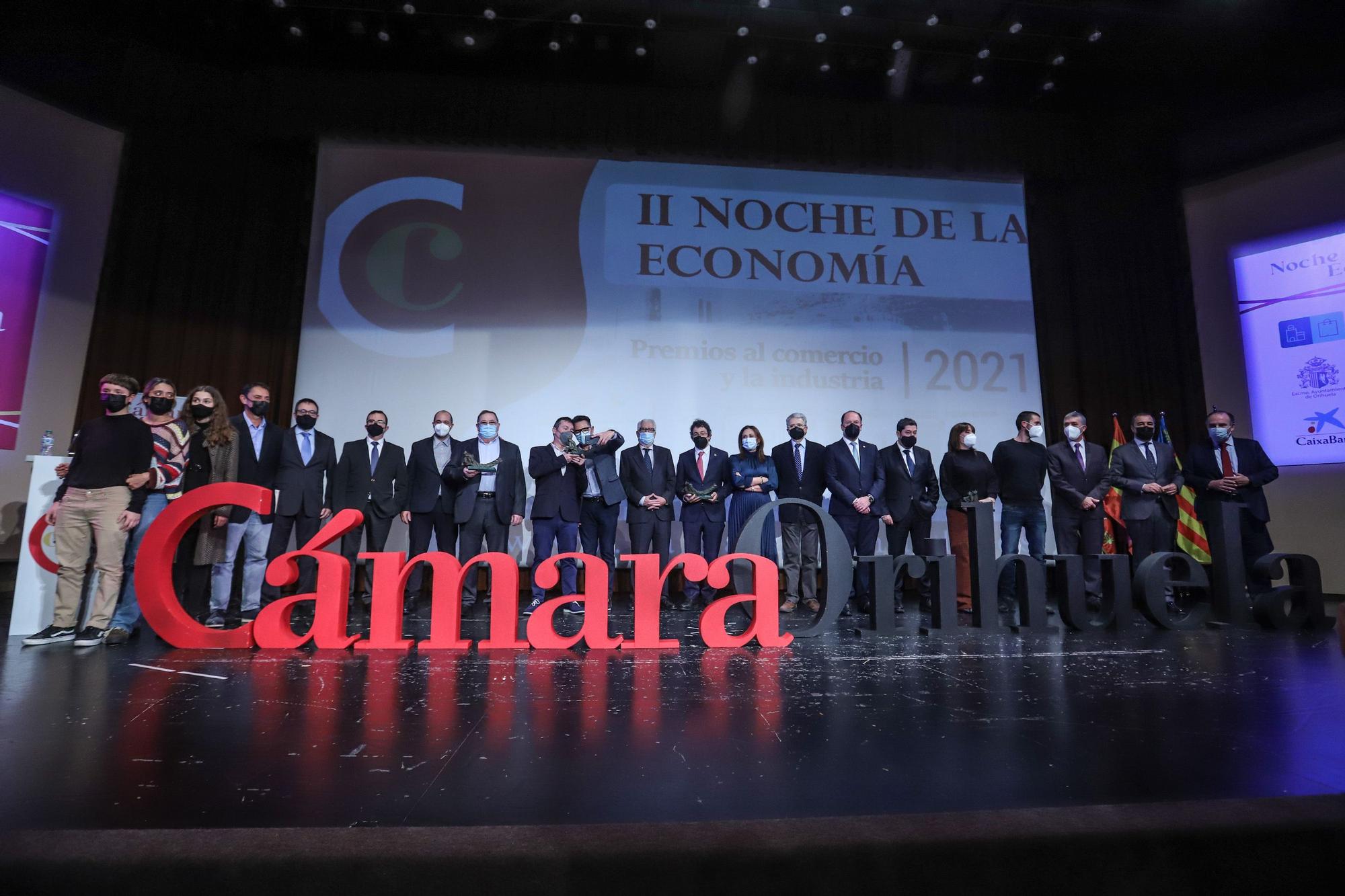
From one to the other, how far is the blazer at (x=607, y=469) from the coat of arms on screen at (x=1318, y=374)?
6238 millimetres

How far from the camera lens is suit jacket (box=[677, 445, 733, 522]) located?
5484 millimetres

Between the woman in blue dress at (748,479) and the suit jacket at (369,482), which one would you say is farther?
the woman in blue dress at (748,479)

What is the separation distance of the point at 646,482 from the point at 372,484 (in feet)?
6.98

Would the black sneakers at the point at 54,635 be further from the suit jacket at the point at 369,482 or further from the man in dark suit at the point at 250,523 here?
the suit jacket at the point at 369,482

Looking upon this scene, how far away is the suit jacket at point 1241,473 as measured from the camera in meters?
4.85

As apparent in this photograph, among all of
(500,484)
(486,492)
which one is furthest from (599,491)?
(486,492)

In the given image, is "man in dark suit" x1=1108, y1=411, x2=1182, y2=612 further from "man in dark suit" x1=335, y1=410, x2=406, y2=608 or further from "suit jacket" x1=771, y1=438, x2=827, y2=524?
"man in dark suit" x1=335, y1=410, x2=406, y2=608

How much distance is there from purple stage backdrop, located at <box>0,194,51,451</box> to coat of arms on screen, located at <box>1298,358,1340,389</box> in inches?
437

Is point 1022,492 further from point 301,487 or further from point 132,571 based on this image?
point 132,571

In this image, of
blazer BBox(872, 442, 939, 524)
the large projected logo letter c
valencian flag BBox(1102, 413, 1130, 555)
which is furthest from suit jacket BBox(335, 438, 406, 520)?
valencian flag BBox(1102, 413, 1130, 555)

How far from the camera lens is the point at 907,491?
5.43 metres

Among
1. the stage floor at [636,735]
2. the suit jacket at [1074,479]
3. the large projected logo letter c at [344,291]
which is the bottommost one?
the stage floor at [636,735]

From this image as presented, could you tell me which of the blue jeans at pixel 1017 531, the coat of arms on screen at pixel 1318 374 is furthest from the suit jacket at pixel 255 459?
the coat of arms on screen at pixel 1318 374

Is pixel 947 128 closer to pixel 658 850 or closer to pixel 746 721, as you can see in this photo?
pixel 746 721
